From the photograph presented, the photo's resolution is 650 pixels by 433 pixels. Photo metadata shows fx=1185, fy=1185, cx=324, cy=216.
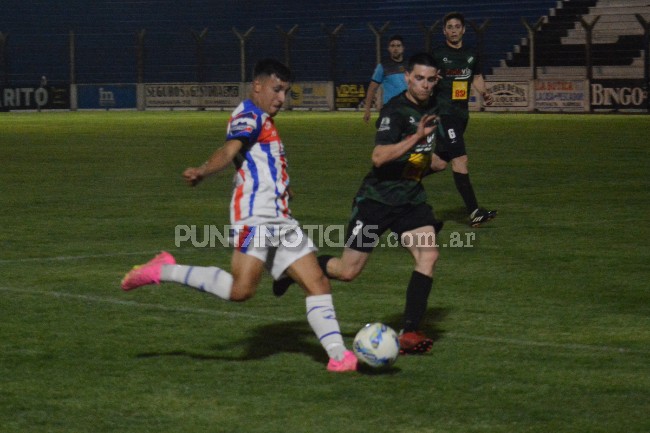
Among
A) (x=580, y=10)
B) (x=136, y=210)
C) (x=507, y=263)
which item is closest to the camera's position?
(x=507, y=263)

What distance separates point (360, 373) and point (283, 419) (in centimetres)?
99

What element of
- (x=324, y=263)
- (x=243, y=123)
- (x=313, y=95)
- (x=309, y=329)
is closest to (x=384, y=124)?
(x=324, y=263)

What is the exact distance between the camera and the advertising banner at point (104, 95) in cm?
4800

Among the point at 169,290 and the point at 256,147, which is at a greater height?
the point at 256,147

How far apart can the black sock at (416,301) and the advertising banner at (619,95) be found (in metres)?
30.5

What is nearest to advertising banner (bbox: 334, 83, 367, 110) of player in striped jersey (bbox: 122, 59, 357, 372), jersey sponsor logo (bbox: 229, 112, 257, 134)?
player in striped jersey (bbox: 122, 59, 357, 372)

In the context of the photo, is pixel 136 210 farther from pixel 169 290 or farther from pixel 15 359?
pixel 15 359

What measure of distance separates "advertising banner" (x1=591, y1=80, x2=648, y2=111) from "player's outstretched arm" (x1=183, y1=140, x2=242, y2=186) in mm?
31427

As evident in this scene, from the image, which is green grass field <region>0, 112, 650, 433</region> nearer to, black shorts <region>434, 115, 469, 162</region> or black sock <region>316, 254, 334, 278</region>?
black sock <region>316, 254, 334, 278</region>

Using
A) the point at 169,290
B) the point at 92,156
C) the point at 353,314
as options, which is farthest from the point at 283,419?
the point at 92,156

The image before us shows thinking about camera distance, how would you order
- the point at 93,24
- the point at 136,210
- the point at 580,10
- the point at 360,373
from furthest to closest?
the point at 93,24 → the point at 580,10 → the point at 136,210 → the point at 360,373

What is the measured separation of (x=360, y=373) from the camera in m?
6.22

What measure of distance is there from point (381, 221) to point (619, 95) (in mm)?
30798

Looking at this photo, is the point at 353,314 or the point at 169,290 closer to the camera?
the point at 353,314
